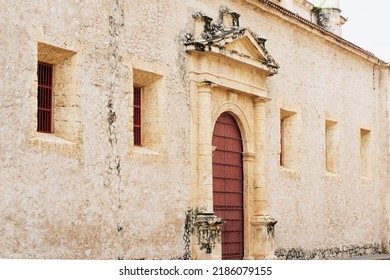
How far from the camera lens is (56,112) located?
10.3 m

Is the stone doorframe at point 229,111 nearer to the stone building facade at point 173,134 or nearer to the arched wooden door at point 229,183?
the stone building facade at point 173,134

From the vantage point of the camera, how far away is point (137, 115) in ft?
39.4

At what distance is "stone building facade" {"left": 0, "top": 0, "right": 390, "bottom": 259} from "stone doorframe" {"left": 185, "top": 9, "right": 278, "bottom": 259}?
0.02 m

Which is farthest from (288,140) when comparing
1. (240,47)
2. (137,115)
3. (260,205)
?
(137,115)

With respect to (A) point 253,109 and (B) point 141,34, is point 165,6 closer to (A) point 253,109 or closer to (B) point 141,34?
(B) point 141,34

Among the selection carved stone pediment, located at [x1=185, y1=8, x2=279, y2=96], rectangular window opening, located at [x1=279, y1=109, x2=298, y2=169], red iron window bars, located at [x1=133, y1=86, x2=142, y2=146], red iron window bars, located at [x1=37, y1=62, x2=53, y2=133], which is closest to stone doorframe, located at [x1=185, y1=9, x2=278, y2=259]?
carved stone pediment, located at [x1=185, y1=8, x2=279, y2=96]

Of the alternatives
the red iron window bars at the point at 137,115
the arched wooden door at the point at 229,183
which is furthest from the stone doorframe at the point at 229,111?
the red iron window bars at the point at 137,115

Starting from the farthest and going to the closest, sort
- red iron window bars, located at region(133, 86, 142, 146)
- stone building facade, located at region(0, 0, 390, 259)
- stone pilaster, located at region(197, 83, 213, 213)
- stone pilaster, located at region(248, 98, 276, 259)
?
stone pilaster, located at region(248, 98, 276, 259) < stone pilaster, located at region(197, 83, 213, 213) < red iron window bars, located at region(133, 86, 142, 146) < stone building facade, located at region(0, 0, 390, 259)

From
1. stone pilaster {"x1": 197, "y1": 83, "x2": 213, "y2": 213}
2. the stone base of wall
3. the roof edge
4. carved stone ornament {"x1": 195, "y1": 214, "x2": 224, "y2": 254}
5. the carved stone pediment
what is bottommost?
the stone base of wall

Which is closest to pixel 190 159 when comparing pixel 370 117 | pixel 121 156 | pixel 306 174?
pixel 121 156

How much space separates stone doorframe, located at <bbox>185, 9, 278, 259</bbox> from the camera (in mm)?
12625

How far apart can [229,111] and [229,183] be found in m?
1.27

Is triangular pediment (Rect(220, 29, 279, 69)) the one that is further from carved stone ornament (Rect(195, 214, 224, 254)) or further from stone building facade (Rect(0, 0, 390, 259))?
carved stone ornament (Rect(195, 214, 224, 254))

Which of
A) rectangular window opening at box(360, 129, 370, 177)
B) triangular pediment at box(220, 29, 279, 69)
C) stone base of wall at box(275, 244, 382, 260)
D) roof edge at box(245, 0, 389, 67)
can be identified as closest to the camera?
triangular pediment at box(220, 29, 279, 69)
